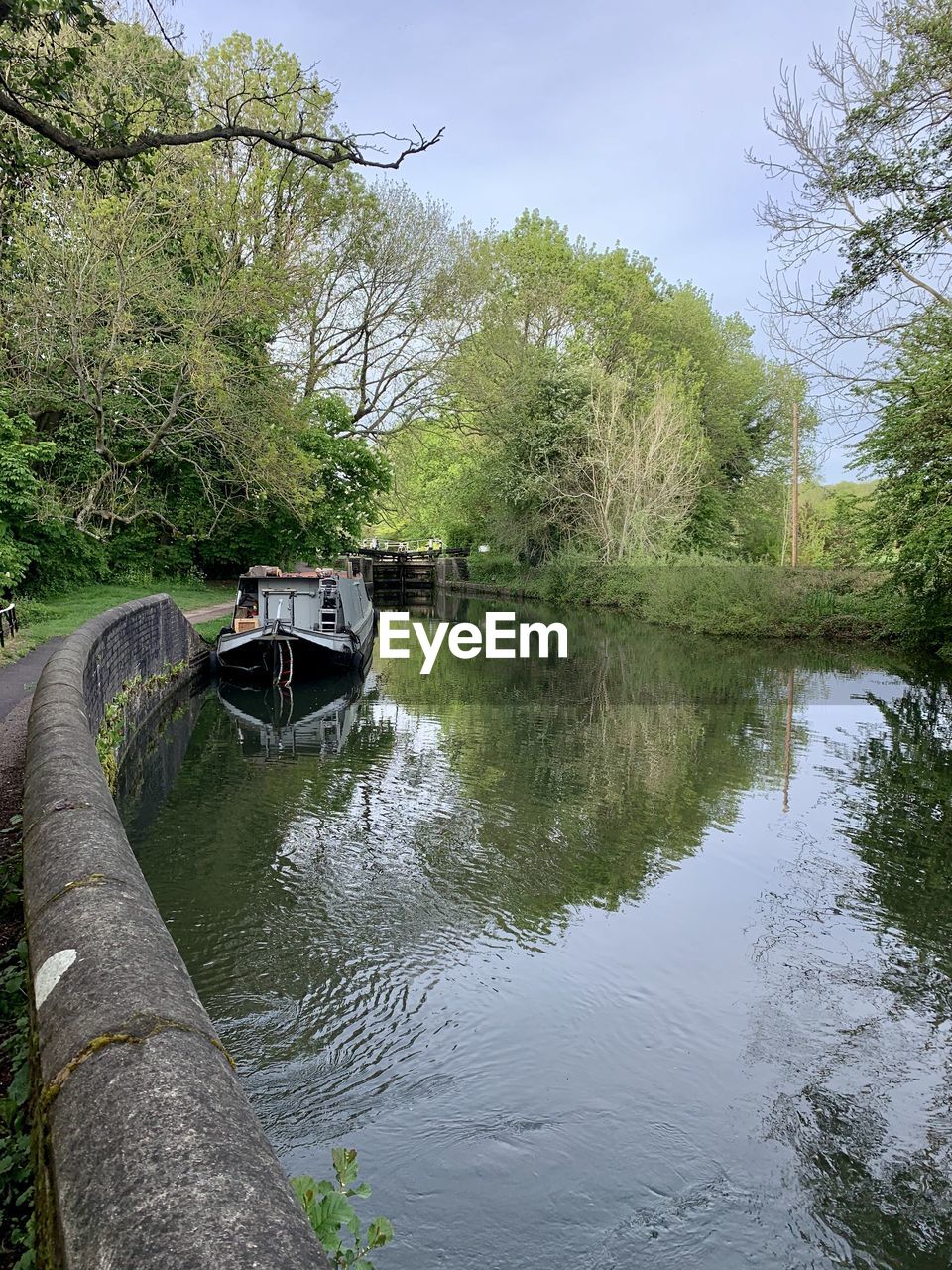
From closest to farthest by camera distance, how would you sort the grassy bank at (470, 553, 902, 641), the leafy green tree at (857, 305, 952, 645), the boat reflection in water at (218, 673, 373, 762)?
1. the boat reflection in water at (218, 673, 373, 762)
2. the leafy green tree at (857, 305, 952, 645)
3. the grassy bank at (470, 553, 902, 641)

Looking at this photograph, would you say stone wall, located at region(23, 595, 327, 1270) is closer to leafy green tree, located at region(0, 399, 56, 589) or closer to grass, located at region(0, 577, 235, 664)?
grass, located at region(0, 577, 235, 664)

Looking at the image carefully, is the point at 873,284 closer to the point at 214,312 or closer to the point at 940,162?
the point at 940,162

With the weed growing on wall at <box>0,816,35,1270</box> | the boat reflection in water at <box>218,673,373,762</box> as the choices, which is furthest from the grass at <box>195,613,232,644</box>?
the weed growing on wall at <box>0,816,35,1270</box>

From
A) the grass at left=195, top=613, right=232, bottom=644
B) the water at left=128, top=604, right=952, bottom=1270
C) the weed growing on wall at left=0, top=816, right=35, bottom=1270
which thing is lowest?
the water at left=128, top=604, right=952, bottom=1270

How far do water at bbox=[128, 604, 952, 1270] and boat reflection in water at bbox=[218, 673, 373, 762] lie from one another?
0.89 ft

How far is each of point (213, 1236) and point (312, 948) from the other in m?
5.16

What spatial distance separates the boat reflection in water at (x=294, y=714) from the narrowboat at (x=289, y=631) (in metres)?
0.44

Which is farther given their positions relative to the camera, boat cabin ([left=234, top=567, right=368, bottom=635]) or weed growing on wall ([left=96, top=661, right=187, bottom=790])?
boat cabin ([left=234, top=567, right=368, bottom=635])

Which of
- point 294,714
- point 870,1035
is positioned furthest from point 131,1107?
point 294,714

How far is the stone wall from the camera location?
1.39m

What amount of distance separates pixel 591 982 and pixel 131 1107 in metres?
4.75

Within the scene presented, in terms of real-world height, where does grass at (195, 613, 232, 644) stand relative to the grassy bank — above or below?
below

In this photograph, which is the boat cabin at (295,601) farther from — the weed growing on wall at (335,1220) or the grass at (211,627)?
the weed growing on wall at (335,1220)

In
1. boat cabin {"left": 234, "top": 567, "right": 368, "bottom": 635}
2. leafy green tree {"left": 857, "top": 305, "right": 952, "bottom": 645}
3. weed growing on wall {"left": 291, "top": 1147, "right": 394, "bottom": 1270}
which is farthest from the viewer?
boat cabin {"left": 234, "top": 567, "right": 368, "bottom": 635}
